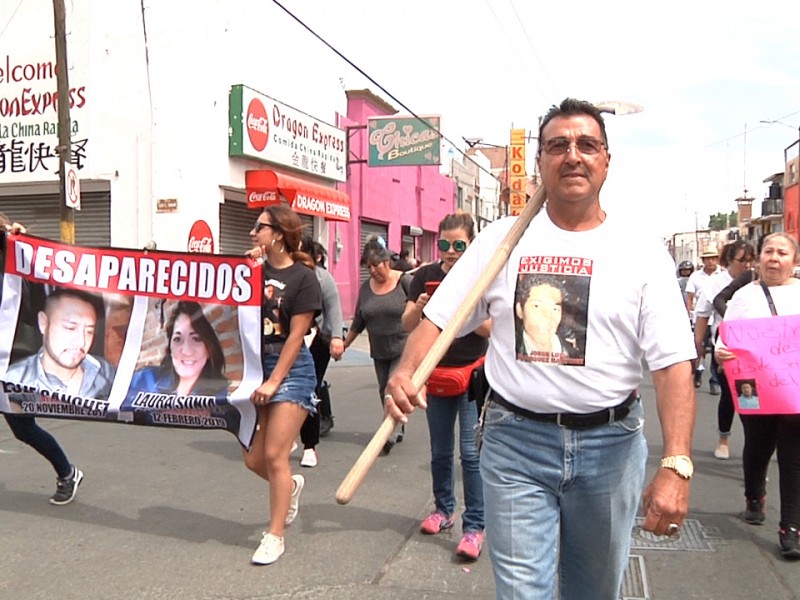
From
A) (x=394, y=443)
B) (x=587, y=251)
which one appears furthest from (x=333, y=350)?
(x=587, y=251)

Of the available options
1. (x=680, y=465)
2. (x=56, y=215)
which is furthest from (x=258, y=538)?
(x=56, y=215)

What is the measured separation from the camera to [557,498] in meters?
2.45

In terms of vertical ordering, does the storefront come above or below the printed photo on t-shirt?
above

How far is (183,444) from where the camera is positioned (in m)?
6.92

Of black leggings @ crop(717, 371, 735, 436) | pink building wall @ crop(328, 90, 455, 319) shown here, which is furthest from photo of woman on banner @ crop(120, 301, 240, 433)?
pink building wall @ crop(328, 90, 455, 319)

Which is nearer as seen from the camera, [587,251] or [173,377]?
[587,251]

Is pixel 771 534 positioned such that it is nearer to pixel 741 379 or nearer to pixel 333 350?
pixel 741 379

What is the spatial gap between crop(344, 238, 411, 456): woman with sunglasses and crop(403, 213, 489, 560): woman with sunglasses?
Answer: 1.83 metres

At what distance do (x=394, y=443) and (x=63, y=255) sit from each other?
3351 millimetres

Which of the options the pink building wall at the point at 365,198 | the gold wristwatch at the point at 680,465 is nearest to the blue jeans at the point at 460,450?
the gold wristwatch at the point at 680,465

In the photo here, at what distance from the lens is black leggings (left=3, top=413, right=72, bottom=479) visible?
4.89 m

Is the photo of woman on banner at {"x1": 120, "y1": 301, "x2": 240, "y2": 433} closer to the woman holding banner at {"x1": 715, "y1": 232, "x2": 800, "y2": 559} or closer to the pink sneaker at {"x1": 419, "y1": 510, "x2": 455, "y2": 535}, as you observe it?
the pink sneaker at {"x1": 419, "y1": 510, "x2": 455, "y2": 535}

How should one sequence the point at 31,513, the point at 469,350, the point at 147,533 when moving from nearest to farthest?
the point at 469,350
the point at 147,533
the point at 31,513

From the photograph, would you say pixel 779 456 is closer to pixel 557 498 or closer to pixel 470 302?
pixel 557 498
